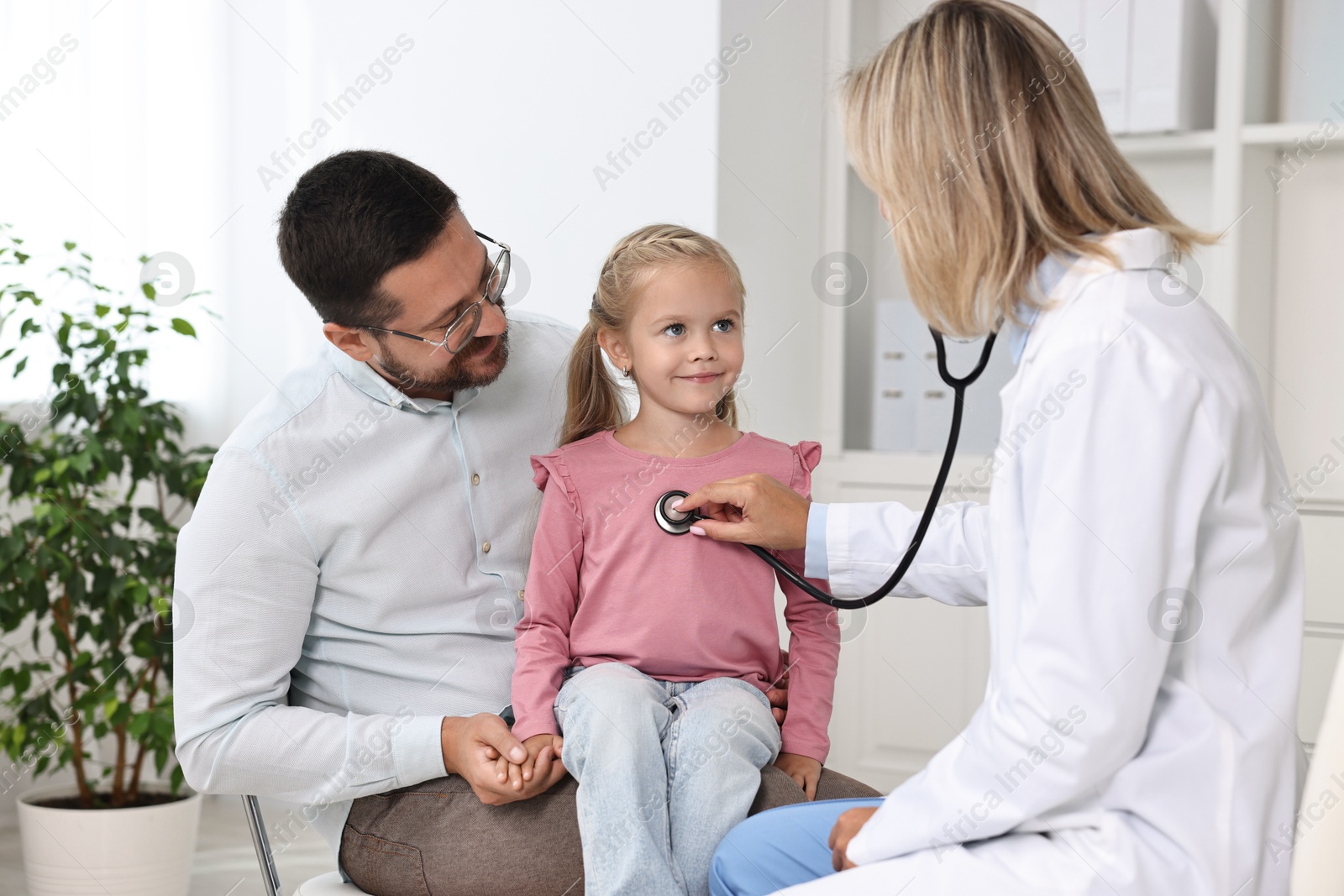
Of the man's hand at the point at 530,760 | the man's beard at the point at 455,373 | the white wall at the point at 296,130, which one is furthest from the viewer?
the white wall at the point at 296,130

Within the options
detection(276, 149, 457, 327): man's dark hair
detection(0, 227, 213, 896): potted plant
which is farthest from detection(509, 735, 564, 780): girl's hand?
detection(0, 227, 213, 896): potted plant

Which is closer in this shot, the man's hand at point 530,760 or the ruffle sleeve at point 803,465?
the man's hand at point 530,760

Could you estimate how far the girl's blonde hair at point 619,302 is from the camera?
1.43 meters

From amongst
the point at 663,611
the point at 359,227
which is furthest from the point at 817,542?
the point at 359,227

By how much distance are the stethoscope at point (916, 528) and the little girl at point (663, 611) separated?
0.02m

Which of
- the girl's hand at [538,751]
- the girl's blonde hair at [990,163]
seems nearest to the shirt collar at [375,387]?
the girl's hand at [538,751]

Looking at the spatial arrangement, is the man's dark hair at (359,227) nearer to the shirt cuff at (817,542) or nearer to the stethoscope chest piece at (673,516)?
the stethoscope chest piece at (673,516)

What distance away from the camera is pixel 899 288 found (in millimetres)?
2980

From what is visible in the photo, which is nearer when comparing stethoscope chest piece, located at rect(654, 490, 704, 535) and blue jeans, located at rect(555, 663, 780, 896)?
blue jeans, located at rect(555, 663, 780, 896)

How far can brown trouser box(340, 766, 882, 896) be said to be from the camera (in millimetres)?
1250

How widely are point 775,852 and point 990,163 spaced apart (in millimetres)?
630

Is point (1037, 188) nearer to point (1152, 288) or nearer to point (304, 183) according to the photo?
point (1152, 288)

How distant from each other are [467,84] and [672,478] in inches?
59.3

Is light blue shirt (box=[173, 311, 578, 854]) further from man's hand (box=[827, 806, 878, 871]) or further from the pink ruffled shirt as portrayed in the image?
man's hand (box=[827, 806, 878, 871])
